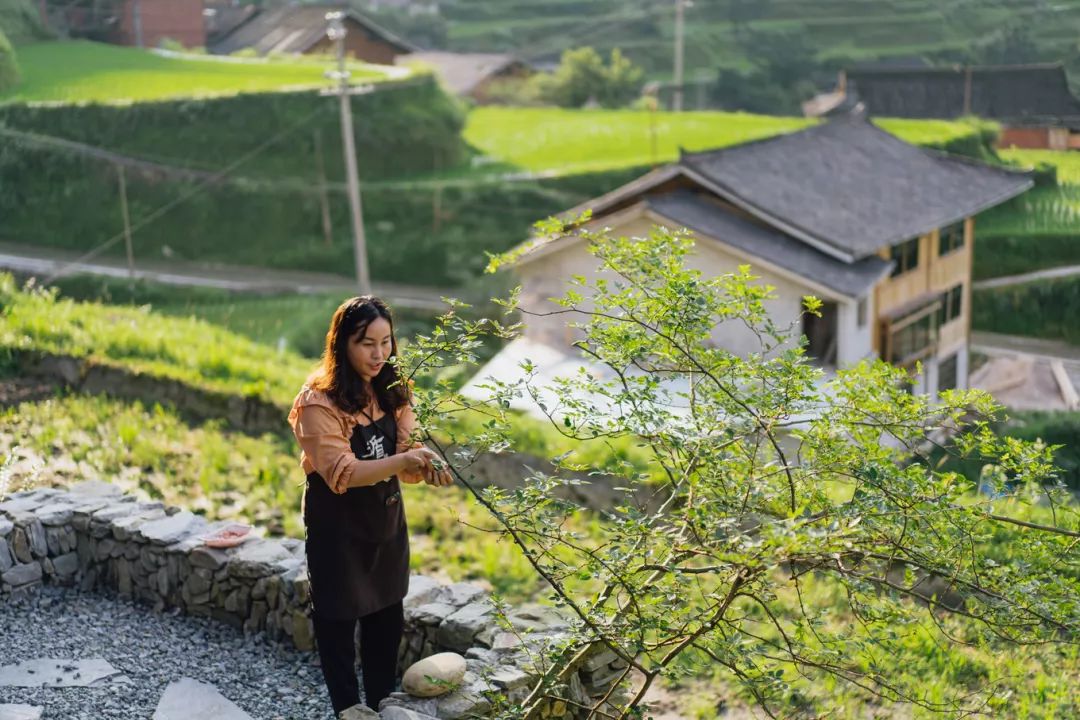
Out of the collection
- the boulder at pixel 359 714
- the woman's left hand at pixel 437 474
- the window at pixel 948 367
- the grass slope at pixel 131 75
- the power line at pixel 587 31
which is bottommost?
the window at pixel 948 367

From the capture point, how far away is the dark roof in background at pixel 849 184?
13695 millimetres

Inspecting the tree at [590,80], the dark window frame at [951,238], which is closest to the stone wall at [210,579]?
the dark window frame at [951,238]

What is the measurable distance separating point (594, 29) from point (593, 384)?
25.4m

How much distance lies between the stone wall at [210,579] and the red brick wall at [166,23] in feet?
42.7

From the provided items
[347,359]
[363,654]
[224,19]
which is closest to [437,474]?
[347,359]

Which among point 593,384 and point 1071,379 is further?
point 1071,379

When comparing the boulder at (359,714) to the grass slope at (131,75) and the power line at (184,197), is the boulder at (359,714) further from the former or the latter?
the grass slope at (131,75)

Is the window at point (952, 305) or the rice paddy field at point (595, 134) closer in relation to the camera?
the window at point (952, 305)

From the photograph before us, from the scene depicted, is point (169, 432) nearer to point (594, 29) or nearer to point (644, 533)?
point (644, 533)

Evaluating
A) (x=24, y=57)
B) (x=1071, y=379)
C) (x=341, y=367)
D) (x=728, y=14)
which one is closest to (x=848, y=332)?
(x=1071, y=379)

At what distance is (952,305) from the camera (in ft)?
48.6

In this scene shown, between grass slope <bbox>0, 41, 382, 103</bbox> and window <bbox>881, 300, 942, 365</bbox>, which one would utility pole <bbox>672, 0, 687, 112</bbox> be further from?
window <bbox>881, 300, 942, 365</bbox>

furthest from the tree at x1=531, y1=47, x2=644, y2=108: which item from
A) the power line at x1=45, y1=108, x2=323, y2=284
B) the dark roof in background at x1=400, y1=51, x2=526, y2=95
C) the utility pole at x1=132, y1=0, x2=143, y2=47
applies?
the utility pole at x1=132, y1=0, x2=143, y2=47

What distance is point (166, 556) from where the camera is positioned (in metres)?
6.03
